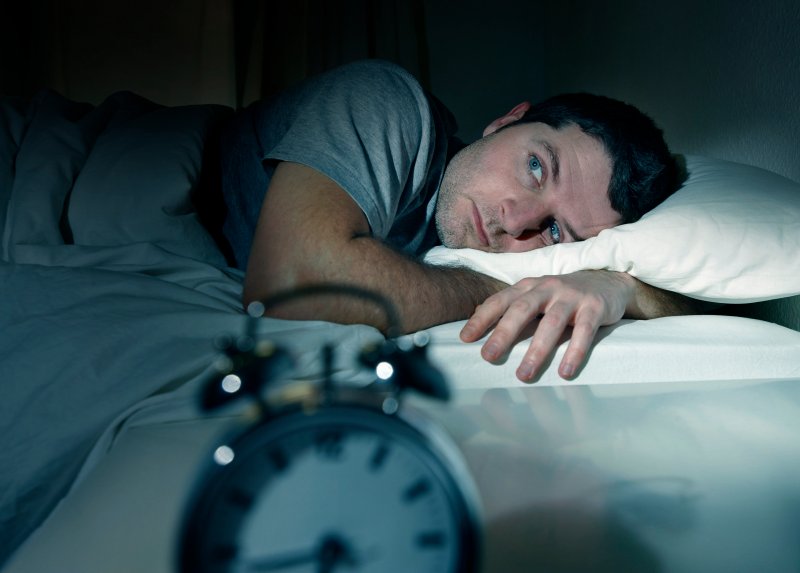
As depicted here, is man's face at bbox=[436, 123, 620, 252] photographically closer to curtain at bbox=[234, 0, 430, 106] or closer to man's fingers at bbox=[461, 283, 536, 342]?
man's fingers at bbox=[461, 283, 536, 342]

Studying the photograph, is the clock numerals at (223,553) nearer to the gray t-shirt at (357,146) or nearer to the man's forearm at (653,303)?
the gray t-shirt at (357,146)

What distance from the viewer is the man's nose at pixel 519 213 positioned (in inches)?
45.2

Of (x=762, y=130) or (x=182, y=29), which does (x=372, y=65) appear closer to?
(x=762, y=130)

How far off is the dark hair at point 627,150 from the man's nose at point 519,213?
15 centimetres

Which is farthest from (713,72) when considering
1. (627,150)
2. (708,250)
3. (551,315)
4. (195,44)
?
(195,44)

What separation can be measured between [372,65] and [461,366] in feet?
2.02

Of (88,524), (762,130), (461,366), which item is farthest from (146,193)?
(762,130)

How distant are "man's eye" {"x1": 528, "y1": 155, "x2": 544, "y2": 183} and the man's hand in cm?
27

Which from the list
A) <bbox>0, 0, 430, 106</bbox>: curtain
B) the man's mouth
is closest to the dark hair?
the man's mouth

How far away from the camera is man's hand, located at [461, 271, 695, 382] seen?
0.76 metres

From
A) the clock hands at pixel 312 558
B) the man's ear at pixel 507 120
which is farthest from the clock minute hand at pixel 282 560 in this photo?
the man's ear at pixel 507 120

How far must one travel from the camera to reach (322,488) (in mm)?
299

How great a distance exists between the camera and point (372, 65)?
3.67 feet

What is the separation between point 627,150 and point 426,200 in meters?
0.39
